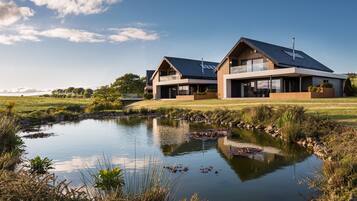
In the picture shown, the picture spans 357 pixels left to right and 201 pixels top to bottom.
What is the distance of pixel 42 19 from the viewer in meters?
16.6

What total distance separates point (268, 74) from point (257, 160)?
72.4 ft

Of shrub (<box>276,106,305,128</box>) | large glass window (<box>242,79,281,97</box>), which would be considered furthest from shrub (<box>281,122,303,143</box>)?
large glass window (<box>242,79,281,97</box>)

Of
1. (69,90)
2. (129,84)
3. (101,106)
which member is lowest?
(101,106)

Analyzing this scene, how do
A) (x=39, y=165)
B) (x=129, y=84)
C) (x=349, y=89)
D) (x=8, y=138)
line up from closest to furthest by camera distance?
(x=39, y=165) → (x=8, y=138) → (x=349, y=89) → (x=129, y=84)

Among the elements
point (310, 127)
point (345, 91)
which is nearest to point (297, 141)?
point (310, 127)

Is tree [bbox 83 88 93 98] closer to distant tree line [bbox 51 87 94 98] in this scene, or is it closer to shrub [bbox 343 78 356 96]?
distant tree line [bbox 51 87 94 98]

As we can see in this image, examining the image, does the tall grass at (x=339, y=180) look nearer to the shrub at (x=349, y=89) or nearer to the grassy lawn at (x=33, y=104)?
the grassy lawn at (x=33, y=104)

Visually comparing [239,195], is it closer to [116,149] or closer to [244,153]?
[244,153]

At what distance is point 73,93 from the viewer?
73562 mm

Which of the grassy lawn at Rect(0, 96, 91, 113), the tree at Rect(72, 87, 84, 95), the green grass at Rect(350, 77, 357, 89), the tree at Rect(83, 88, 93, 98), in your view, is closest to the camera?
the grassy lawn at Rect(0, 96, 91, 113)

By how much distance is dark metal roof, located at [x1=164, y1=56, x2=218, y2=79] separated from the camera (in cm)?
4278

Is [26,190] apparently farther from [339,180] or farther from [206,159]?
[206,159]

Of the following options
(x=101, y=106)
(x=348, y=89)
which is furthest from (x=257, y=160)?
(x=348, y=89)

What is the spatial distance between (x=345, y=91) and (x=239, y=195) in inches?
1247
